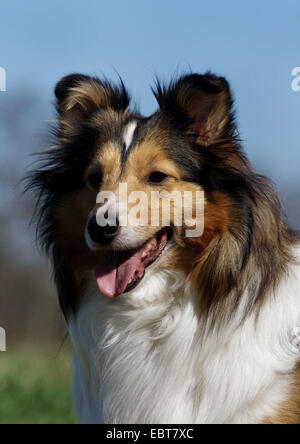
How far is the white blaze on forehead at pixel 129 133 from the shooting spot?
13.1 feet

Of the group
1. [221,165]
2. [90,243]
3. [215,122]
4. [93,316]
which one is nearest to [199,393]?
[93,316]

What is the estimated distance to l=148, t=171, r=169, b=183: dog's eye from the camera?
390cm

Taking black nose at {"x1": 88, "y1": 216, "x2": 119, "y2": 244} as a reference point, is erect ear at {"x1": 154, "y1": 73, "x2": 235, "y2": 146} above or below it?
above

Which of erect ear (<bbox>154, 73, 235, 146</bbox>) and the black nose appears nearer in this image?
the black nose

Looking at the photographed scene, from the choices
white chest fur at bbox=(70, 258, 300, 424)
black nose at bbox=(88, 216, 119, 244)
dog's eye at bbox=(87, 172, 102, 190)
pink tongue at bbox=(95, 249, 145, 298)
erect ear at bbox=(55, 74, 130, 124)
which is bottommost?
white chest fur at bbox=(70, 258, 300, 424)

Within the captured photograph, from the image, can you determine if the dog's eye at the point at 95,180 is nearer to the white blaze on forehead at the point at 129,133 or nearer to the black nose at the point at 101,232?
the white blaze on forehead at the point at 129,133

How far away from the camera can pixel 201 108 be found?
4.11 m

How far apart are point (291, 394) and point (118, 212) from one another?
1489mm

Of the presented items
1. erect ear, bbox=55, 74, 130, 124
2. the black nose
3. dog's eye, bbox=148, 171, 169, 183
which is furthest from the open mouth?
erect ear, bbox=55, 74, 130, 124

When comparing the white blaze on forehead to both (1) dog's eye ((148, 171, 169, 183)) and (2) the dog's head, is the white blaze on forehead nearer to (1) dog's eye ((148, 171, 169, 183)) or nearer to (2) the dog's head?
(2) the dog's head

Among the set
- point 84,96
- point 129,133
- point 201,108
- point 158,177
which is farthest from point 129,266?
point 84,96

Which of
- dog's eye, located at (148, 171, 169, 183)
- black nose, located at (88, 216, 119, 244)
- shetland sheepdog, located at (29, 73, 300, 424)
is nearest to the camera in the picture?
black nose, located at (88, 216, 119, 244)

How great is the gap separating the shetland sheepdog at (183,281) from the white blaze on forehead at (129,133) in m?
0.01

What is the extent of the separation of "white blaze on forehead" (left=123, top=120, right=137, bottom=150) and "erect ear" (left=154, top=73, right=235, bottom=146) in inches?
9.9
